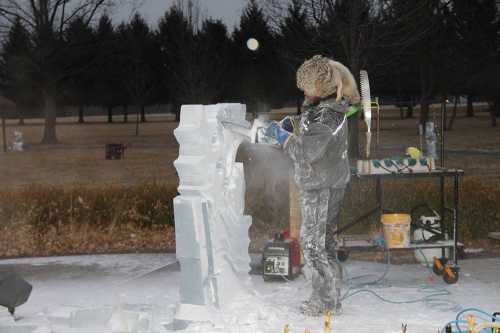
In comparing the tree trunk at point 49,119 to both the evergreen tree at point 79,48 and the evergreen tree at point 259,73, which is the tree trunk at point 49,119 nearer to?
the evergreen tree at point 79,48

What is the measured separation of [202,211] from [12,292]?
1.66 metres

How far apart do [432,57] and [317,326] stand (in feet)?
96.1

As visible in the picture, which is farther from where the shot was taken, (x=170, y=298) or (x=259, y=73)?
(x=259, y=73)

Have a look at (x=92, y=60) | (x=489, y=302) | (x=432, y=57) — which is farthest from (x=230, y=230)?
(x=92, y=60)

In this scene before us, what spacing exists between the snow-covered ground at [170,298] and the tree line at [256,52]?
9.39ft

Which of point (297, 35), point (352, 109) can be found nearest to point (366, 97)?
point (352, 109)

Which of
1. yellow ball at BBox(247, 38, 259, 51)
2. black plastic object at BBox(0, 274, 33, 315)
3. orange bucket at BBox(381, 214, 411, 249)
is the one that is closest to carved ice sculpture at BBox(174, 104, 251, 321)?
black plastic object at BBox(0, 274, 33, 315)

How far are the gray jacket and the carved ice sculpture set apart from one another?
0.59 m

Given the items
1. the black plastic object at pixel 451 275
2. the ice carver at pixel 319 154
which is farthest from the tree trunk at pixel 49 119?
the ice carver at pixel 319 154

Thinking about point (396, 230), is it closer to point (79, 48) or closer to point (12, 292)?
point (12, 292)

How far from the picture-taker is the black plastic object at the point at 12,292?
489 cm

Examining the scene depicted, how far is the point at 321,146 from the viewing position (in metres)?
4.91

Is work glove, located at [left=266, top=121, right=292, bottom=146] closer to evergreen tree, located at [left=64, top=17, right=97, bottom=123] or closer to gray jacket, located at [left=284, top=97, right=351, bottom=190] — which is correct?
gray jacket, located at [left=284, top=97, right=351, bottom=190]

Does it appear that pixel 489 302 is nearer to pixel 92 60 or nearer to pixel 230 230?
pixel 230 230
